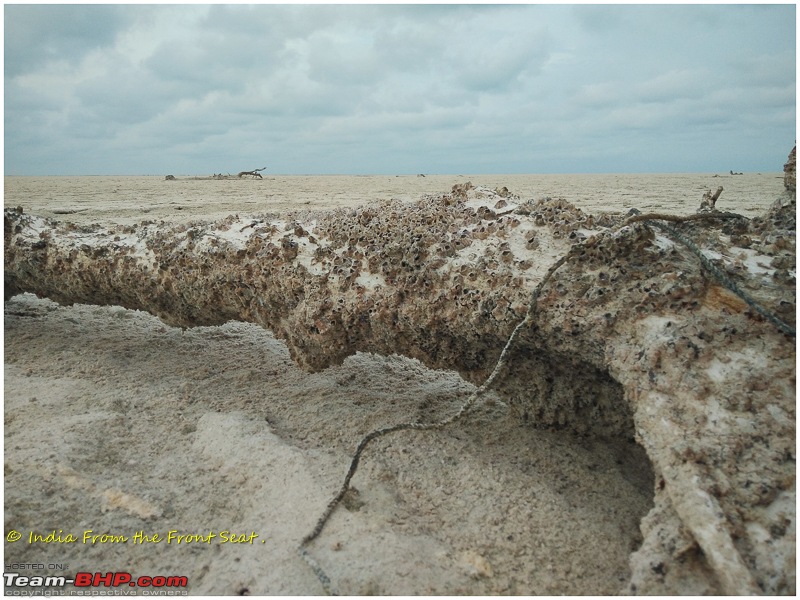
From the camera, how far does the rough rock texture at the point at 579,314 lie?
1393 millimetres

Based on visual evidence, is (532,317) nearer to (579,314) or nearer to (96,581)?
(579,314)

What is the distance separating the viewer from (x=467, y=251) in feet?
6.94

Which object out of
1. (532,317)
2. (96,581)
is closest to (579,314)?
Answer: (532,317)

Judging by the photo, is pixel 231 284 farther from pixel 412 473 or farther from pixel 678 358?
pixel 678 358

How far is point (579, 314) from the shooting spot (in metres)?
1.80

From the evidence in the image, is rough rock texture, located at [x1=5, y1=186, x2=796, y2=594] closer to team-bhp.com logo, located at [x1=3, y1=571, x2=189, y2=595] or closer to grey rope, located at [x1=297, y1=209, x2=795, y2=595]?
grey rope, located at [x1=297, y1=209, x2=795, y2=595]

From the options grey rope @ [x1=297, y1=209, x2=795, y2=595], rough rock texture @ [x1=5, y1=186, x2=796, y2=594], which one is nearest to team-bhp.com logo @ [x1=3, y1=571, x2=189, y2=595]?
grey rope @ [x1=297, y1=209, x2=795, y2=595]

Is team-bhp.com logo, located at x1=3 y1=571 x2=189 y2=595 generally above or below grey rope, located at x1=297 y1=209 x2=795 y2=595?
below

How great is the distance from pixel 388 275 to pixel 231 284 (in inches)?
31.9

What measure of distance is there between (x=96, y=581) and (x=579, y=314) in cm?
165

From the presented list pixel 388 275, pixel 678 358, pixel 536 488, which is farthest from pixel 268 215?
pixel 678 358

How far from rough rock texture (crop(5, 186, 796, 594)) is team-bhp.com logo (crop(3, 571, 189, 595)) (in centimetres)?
100

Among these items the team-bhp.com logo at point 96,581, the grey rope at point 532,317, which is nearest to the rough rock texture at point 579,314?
the grey rope at point 532,317

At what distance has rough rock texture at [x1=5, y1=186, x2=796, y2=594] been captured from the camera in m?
1.39
